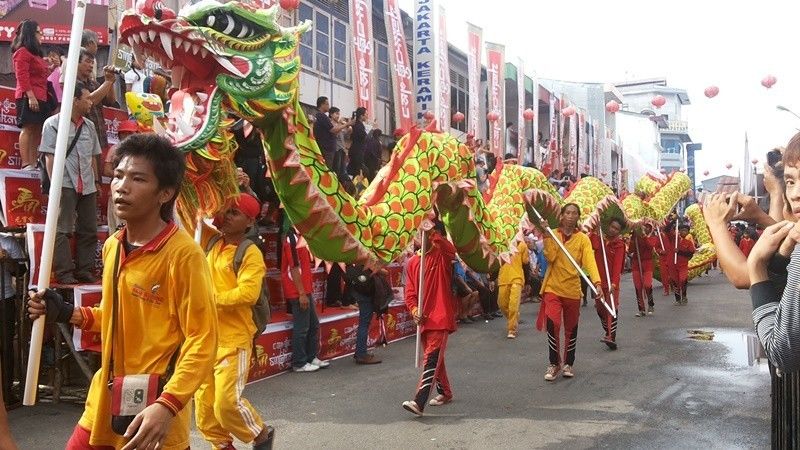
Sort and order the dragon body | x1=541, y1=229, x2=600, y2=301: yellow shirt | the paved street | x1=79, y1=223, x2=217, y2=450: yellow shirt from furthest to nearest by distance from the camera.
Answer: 1. x1=541, y1=229, x2=600, y2=301: yellow shirt
2. the paved street
3. the dragon body
4. x1=79, y1=223, x2=217, y2=450: yellow shirt

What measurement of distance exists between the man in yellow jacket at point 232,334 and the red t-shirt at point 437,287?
1933mm

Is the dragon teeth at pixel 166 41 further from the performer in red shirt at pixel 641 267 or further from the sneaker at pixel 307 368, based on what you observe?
the performer in red shirt at pixel 641 267

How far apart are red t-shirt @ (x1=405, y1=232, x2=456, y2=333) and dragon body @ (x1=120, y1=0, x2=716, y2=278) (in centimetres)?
37

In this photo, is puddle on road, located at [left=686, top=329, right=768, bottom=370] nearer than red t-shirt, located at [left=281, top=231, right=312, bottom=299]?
No

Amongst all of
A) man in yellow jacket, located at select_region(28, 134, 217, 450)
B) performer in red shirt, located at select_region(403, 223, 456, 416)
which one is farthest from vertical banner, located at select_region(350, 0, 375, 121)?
man in yellow jacket, located at select_region(28, 134, 217, 450)

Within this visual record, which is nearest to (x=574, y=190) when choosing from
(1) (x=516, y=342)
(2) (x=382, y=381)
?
(1) (x=516, y=342)

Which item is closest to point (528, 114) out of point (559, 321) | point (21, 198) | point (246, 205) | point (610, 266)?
point (610, 266)

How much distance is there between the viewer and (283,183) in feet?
14.2

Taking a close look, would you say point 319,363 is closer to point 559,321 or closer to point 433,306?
point 433,306

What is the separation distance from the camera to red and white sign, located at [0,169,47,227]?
6.17m

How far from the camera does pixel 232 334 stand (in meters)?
4.39

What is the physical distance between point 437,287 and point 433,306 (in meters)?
0.16

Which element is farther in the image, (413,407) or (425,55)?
(425,55)

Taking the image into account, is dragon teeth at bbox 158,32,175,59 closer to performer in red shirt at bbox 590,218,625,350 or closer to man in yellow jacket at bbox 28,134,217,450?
man in yellow jacket at bbox 28,134,217,450
